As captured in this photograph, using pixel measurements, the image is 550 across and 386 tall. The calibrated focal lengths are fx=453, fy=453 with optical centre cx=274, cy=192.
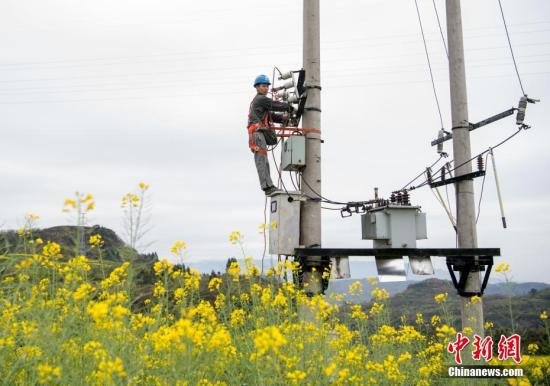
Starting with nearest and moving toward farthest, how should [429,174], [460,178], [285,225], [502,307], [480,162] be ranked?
[502,307]
[285,225]
[480,162]
[460,178]
[429,174]

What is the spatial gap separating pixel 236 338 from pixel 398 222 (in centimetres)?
383

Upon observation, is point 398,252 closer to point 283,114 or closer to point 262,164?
point 262,164

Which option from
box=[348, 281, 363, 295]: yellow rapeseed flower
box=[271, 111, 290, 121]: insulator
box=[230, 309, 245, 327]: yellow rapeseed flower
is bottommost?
box=[230, 309, 245, 327]: yellow rapeseed flower

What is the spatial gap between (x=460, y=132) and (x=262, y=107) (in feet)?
11.9

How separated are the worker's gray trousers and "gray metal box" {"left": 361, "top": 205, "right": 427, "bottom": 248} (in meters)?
1.93

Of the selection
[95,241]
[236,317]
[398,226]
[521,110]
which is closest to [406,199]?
[398,226]

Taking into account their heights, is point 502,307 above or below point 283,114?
below

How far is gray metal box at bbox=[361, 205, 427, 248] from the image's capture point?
24.3 feet

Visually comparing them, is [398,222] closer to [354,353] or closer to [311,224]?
[311,224]

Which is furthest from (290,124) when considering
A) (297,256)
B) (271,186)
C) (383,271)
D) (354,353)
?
(354,353)

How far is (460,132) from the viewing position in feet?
26.5

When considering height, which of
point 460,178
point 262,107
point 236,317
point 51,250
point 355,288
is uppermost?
point 262,107

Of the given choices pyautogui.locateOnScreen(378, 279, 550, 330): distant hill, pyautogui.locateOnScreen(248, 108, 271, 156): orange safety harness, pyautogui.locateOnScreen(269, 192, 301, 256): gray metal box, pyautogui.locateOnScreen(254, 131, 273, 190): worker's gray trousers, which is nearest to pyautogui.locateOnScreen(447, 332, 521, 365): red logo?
pyautogui.locateOnScreen(378, 279, 550, 330): distant hill

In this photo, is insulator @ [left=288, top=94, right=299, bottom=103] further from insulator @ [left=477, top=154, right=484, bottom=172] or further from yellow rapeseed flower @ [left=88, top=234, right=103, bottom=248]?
yellow rapeseed flower @ [left=88, top=234, right=103, bottom=248]
